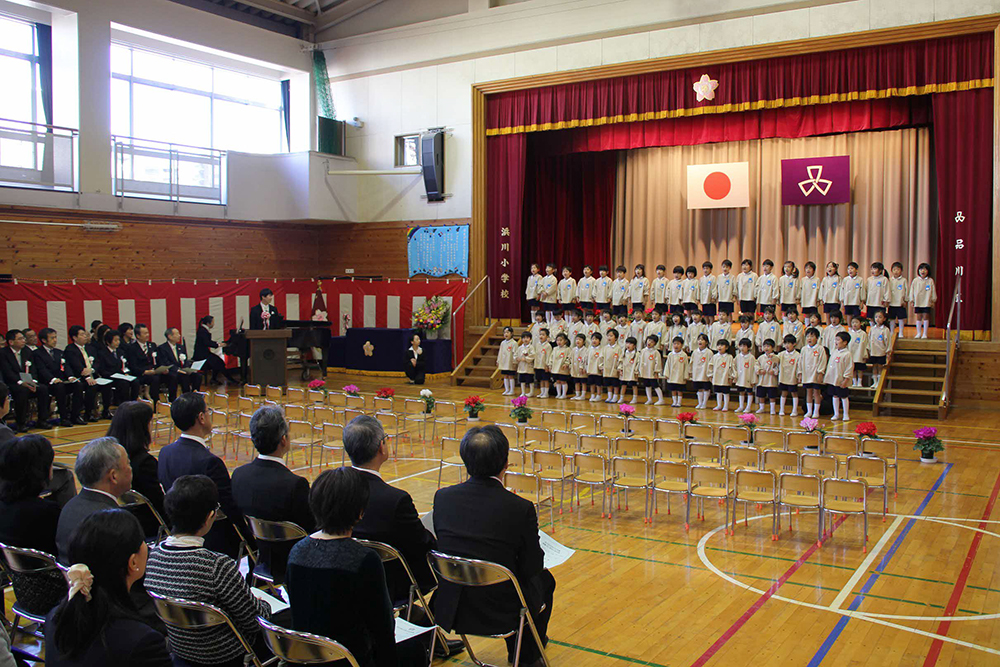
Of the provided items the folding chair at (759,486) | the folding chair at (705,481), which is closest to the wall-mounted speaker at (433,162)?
the folding chair at (705,481)

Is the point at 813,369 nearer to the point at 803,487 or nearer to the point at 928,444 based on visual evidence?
the point at 928,444

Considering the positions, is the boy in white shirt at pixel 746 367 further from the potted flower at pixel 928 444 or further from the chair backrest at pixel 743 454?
the chair backrest at pixel 743 454

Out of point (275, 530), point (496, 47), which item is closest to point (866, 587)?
point (275, 530)

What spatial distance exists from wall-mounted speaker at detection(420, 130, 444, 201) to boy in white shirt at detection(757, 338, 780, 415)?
8771 mm

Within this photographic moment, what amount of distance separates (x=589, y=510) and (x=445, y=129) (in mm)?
13236

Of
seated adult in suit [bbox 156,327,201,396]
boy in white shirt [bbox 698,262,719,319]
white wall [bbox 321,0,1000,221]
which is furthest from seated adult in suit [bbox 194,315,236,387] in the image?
boy in white shirt [bbox 698,262,719,319]

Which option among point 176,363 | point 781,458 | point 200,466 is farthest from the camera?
point 176,363

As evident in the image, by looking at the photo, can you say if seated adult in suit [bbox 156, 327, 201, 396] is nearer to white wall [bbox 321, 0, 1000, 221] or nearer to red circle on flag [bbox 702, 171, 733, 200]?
white wall [bbox 321, 0, 1000, 221]

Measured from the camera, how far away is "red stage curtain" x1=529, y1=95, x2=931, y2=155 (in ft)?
51.5

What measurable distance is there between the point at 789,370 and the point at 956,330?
10.5 ft

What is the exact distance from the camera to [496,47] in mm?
18516

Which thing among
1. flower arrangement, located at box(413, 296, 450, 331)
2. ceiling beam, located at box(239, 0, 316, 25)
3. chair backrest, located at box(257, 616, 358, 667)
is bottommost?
chair backrest, located at box(257, 616, 358, 667)

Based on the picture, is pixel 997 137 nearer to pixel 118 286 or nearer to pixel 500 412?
pixel 500 412

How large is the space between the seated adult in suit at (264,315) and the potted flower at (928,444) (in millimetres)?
12426
